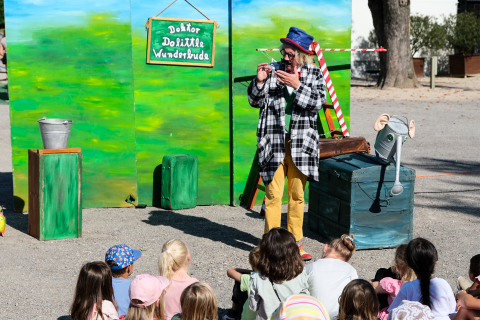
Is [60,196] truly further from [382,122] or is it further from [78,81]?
[382,122]

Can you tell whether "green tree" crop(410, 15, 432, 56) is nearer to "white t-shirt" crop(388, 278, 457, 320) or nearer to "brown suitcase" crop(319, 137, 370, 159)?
"brown suitcase" crop(319, 137, 370, 159)

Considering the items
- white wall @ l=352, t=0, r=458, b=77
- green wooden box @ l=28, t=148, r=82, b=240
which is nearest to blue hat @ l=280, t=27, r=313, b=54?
green wooden box @ l=28, t=148, r=82, b=240

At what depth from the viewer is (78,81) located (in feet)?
22.5

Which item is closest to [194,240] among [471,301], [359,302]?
[471,301]

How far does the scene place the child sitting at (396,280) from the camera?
359cm

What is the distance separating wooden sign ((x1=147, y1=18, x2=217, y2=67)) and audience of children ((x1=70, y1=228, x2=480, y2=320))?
143 inches

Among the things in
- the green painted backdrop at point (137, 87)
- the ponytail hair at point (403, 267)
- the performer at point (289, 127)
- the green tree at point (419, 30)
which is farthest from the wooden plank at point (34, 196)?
the green tree at point (419, 30)

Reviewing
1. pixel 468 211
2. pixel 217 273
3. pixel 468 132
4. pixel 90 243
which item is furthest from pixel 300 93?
pixel 468 132

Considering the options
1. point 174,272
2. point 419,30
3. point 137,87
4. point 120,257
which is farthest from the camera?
point 419,30

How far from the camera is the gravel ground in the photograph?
470 centimetres

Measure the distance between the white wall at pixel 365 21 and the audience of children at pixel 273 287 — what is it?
24.7 meters

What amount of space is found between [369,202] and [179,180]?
2381mm

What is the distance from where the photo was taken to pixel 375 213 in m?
5.63

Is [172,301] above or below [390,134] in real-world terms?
below
